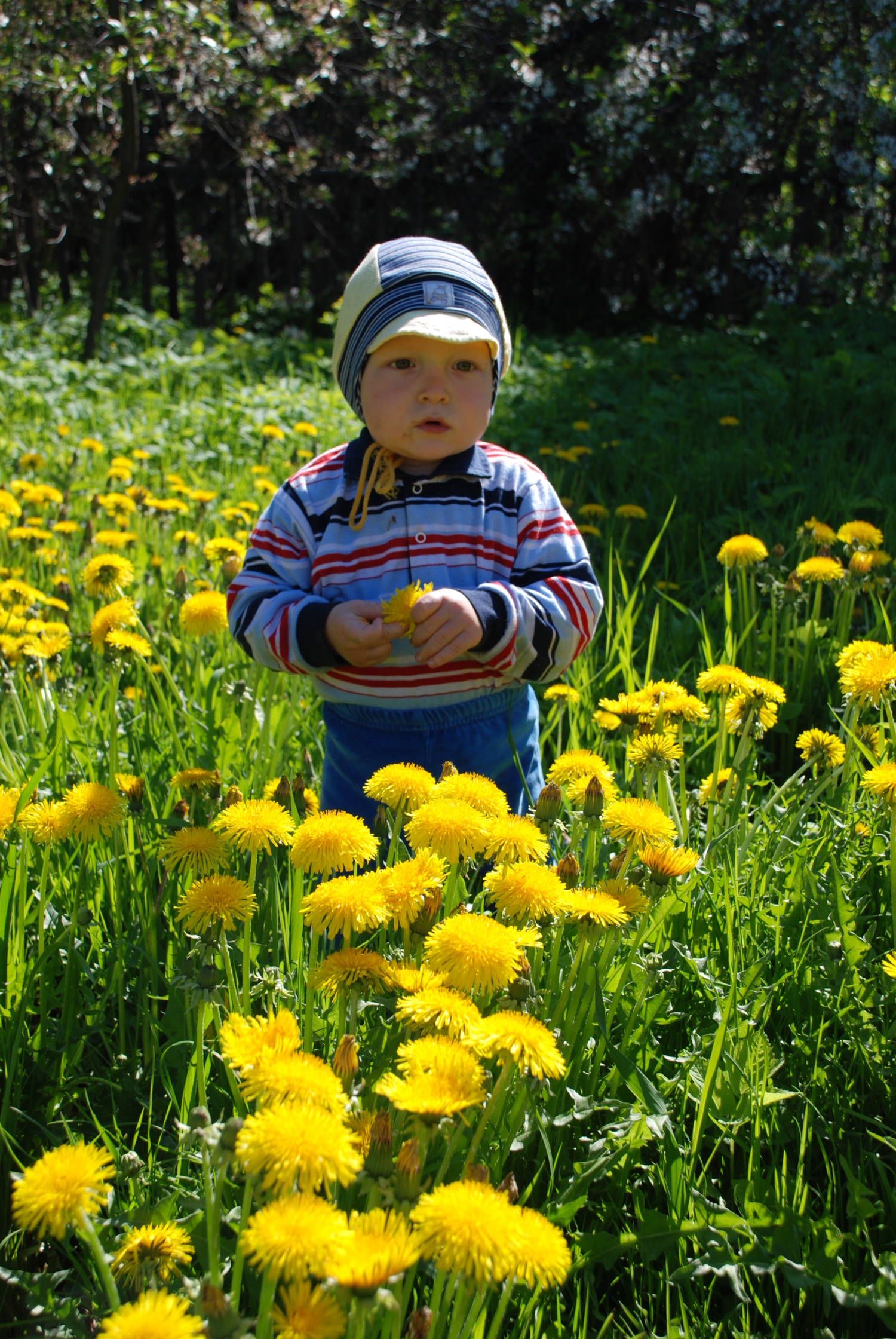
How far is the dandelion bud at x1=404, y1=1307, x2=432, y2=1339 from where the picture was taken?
784mm

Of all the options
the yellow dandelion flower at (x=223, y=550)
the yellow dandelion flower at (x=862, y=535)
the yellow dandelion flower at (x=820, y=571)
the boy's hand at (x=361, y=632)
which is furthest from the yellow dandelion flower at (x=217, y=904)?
the yellow dandelion flower at (x=862, y=535)

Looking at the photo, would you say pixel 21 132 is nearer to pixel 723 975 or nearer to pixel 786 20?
pixel 786 20

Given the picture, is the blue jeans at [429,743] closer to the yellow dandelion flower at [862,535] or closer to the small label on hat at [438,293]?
the small label on hat at [438,293]

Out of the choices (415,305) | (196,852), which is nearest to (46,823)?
(196,852)

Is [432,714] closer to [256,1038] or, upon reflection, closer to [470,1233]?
[256,1038]

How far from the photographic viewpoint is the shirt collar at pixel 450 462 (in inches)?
70.2

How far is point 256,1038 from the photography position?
825mm

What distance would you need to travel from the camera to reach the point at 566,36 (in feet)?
29.0

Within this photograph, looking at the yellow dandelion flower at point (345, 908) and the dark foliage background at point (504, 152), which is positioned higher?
the dark foliage background at point (504, 152)

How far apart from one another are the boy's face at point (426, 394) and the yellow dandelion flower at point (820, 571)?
844 mm

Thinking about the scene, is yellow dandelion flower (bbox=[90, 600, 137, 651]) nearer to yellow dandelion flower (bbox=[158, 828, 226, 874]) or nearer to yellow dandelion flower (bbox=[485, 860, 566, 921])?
yellow dandelion flower (bbox=[158, 828, 226, 874])

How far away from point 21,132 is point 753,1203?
9.78 meters

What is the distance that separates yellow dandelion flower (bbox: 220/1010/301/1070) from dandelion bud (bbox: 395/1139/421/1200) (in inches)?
4.6

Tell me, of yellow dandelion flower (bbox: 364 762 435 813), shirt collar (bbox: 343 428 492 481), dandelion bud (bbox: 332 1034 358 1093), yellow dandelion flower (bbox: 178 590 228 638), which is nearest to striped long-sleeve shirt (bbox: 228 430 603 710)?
shirt collar (bbox: 343 428 492 481)
